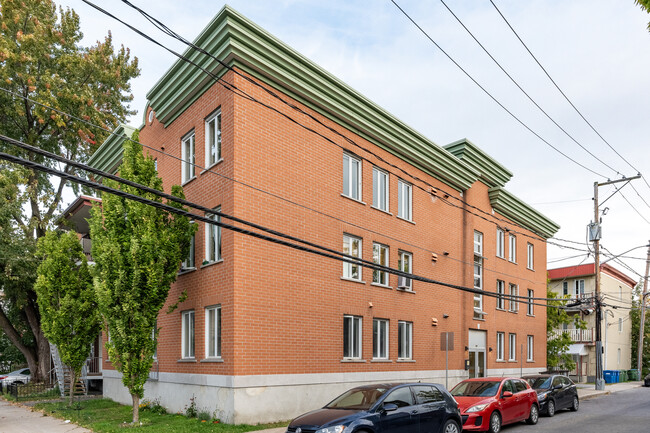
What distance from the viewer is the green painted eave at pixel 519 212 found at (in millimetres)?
30844

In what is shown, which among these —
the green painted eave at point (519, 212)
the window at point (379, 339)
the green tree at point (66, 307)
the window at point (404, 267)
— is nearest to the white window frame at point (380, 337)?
the window at point (379, 339)

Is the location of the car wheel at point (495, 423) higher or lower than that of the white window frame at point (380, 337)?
lower

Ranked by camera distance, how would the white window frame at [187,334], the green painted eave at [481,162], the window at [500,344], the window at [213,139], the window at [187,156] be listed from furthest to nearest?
1. the window at [500,344]
2. the green painted eave at [481,162]
3. the window at [187,156]
4. the white window frame at [187,334]
5. the window at [213,139]

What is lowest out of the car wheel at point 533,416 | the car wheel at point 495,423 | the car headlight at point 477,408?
the car wheel at point 533,416

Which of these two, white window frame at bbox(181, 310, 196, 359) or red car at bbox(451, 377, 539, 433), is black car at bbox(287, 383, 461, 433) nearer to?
red car at bbox(451, 377, 539, 433)

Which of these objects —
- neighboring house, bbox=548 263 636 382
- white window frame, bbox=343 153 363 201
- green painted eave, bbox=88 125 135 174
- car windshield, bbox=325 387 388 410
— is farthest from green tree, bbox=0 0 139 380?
neighboring house, bbox=548 263 636 382

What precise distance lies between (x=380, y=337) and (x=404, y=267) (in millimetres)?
3293

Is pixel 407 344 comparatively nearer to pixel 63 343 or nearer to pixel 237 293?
pixel 237 293

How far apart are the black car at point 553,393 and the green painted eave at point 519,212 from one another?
37.7 ft

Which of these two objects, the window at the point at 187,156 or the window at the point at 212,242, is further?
the window at the point at 187,156

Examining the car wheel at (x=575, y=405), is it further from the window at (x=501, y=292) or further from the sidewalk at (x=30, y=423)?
the sidewalk at (x=30, y=423)

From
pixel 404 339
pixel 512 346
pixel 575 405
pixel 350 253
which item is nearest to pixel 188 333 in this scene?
pixel 350 253

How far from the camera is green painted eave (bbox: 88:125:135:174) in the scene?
23984 mm

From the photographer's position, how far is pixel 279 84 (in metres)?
18.2
